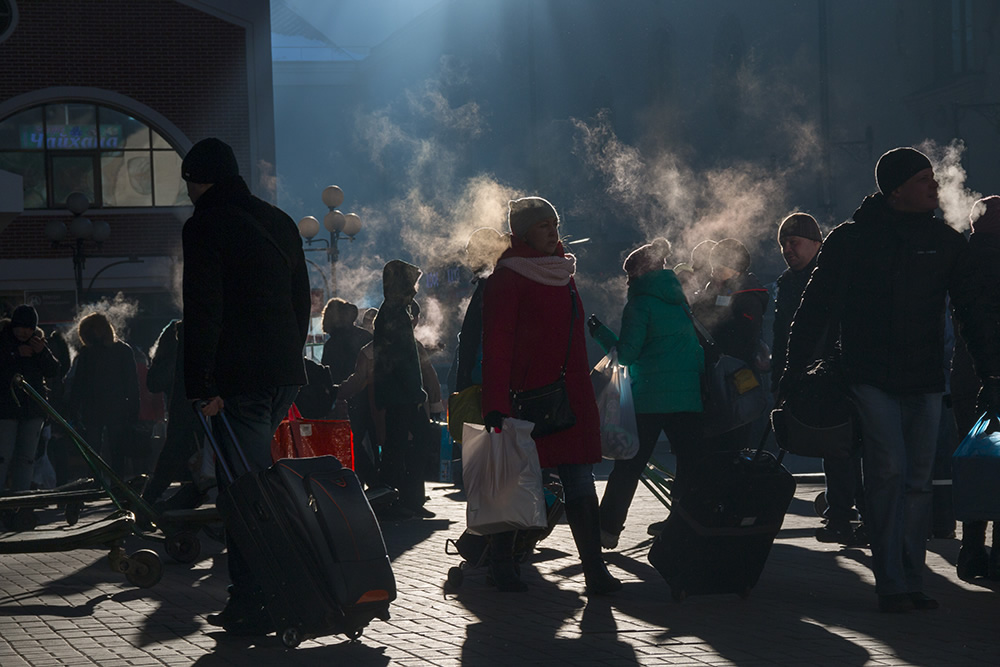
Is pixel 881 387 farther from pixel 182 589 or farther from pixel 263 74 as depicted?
pixel 263 74

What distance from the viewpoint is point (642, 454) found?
7.93 meters

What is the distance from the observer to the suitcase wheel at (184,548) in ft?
26.0

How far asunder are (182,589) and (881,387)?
11.3 feet

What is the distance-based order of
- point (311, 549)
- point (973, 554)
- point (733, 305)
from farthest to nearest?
point (733, 305) < point (973, 554) < point (311, 549)

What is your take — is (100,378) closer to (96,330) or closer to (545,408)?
(96,330)

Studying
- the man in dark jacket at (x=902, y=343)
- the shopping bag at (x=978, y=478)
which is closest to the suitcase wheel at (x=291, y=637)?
the man in dark jacket at (x=902, y=343)

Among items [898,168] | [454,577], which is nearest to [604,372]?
[454,577]

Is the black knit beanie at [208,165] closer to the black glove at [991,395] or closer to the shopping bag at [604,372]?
the shopping bag at [604,372]

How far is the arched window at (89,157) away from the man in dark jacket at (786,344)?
66.1 feet

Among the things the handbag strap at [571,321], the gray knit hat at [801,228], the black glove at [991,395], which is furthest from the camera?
the gray knit hat at [801,228]

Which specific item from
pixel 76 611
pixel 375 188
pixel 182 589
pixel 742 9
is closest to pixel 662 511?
pixel 182 589

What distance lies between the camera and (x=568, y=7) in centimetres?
4159

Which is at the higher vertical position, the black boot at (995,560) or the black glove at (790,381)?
the black glove at (790,381)

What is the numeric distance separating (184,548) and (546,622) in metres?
2.97
